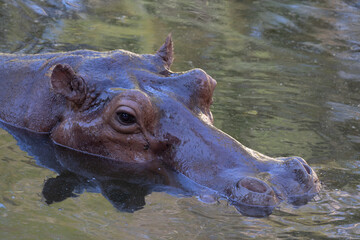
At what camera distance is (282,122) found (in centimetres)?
733

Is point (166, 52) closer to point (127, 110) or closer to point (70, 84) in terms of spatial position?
point (70, 84)

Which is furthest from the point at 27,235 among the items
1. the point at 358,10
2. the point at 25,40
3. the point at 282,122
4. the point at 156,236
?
the point at 358,10

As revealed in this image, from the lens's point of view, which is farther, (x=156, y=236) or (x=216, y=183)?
(x=216, y=183)

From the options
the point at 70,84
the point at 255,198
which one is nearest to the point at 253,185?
the point at 255,198

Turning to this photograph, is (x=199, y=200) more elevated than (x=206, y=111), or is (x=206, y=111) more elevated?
(x=206, y=111)

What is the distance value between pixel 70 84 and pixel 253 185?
→ 208cm

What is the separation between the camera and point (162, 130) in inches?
207

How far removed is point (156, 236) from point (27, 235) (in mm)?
863

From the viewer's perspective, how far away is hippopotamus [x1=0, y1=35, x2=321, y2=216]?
4.74 m

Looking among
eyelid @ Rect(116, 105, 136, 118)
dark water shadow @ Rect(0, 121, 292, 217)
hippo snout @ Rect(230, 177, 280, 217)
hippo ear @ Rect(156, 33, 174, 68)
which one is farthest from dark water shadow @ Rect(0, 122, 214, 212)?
hippo ear @ Rect(156, 33, 174, 68)

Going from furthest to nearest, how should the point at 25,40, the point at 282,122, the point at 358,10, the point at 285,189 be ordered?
1. the point at 358,10
2. the point at 25,40
3. the point at 282,122
4. the point at 285,189

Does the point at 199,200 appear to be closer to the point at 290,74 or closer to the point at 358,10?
the point at 290,74

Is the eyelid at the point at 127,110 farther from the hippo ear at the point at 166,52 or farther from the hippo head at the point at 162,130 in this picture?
the hippo ear at the point at 166,52

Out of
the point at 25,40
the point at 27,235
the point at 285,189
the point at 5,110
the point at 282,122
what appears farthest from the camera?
the point at 25,40
